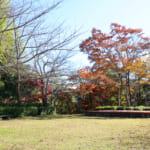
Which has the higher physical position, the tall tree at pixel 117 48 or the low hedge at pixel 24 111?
the tall tree at pixel 117 48

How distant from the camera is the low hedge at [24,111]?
1487 cm

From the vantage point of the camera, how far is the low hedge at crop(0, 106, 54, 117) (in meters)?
14.9

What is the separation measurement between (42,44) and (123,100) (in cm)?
2046

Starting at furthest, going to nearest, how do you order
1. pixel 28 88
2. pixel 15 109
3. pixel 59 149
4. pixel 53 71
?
1. pixel 28 88
2. pixel 15 109
3. pixel 53 71
4. pixel 59 149

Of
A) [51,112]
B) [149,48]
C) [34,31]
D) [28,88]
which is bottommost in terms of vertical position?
[51,112]

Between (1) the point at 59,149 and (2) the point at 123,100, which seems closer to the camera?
(1) the point at 59,149

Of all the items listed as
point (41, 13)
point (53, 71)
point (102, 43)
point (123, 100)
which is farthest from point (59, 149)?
point (123, 100)

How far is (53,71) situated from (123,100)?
1942cm

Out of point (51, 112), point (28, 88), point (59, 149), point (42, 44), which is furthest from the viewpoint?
point (28, 88)

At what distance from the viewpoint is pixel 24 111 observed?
15484 millimetres

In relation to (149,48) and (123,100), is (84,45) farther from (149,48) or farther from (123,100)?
(123,100)

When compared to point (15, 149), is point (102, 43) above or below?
above

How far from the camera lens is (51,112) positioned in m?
17.8

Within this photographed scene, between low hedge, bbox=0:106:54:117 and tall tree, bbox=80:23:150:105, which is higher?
tall tree, bbox=80:23:150:105
